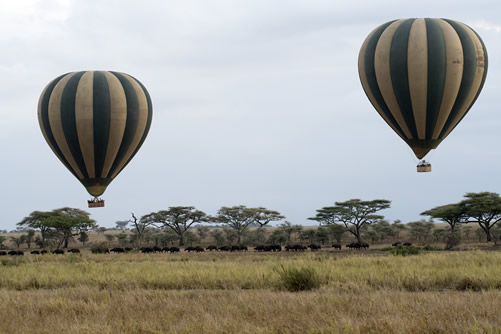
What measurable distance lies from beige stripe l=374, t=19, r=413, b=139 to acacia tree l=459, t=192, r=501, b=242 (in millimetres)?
34807

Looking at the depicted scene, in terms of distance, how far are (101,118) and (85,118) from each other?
0.83 metres

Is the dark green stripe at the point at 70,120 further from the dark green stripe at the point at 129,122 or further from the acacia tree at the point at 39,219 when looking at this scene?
the acacia tree at the point at 39,219

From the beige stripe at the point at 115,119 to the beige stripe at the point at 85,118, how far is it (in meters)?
0.93

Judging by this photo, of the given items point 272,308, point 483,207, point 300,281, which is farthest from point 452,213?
point 272,308

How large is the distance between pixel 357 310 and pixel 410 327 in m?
1.82

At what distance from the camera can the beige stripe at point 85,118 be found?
29469 mm

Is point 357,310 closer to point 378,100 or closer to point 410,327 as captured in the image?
point 410,327

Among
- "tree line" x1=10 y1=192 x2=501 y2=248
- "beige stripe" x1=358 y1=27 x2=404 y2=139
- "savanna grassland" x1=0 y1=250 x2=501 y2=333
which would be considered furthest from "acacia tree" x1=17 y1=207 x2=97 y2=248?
"savanna grassland" x1=0 y1=250 x2=501 y2=333

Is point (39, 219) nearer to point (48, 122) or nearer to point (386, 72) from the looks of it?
point (48, 122)

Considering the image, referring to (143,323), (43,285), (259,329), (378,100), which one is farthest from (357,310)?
(378,100)

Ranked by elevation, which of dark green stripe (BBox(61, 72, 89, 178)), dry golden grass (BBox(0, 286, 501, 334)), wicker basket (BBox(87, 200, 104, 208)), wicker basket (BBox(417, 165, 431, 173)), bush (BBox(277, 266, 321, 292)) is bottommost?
dry golden grass (BBox(0, 286, 501, 334))

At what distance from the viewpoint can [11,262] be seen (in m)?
30.9

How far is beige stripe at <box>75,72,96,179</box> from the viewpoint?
96.7ft

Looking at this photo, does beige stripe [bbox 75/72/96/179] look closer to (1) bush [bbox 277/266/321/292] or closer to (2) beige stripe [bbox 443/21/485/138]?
(1) bush [bbox 277/266/321/292]
